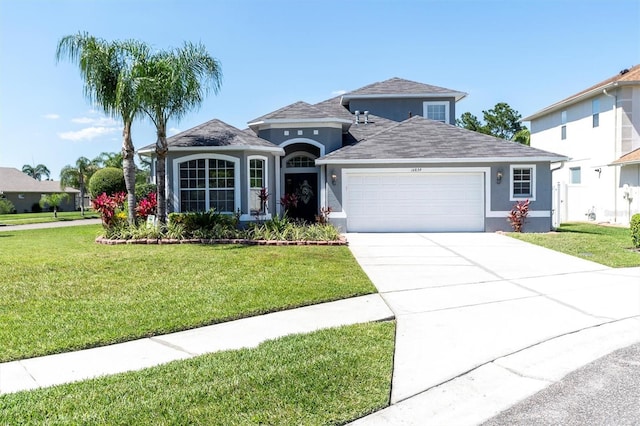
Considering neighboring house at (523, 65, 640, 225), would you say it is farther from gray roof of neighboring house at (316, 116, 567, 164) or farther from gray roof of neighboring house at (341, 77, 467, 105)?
gray roof of neighboring house at (341, 77, 467, 105)

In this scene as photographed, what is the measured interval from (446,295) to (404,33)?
1329 centimetres

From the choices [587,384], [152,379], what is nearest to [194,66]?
[152,379]

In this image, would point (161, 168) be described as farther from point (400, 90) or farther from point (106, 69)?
point (400, 90)

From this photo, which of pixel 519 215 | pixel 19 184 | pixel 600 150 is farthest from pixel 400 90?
pixel 19 184

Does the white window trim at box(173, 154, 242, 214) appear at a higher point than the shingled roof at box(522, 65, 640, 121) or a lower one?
lower

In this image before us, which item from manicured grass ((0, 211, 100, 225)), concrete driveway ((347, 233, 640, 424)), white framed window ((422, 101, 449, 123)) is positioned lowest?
concrete driveway ((347, 233, 640, 424))

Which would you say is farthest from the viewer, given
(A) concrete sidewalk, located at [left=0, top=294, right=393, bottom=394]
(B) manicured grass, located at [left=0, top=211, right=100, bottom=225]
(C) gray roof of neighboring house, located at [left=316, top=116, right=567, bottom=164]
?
(B) manicured grass, located at [left=0, top=211, right=100, bottom=225]

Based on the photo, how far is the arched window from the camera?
15.9 meters

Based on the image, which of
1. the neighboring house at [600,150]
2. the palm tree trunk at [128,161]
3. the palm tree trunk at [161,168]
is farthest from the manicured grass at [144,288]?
the neighboring house at [600,150]

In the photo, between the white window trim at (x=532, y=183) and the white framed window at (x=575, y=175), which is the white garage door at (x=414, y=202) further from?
the white framed window at (x=575, y=175)

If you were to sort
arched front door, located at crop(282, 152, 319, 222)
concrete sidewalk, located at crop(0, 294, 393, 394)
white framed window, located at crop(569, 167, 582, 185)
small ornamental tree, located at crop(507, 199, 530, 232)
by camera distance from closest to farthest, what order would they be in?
1. concrete sidewalk, located at crop(0, 294, 393, 394)
2. small ornamental tree, located at crop(507, 199, 530, 232)
3. arched front door, located at crop(282, 152, 319, 222)
4. white framed window, located at crop(569, 167, 582, 185)

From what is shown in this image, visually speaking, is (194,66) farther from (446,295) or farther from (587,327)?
(587,327)

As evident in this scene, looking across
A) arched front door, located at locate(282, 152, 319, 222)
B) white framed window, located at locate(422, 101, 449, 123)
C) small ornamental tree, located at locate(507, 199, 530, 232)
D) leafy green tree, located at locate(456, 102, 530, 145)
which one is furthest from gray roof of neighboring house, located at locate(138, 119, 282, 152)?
leafy green tree, located at locate(456, 102, 530, 145)

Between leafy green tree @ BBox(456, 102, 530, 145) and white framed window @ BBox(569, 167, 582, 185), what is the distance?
24550 millimetres
